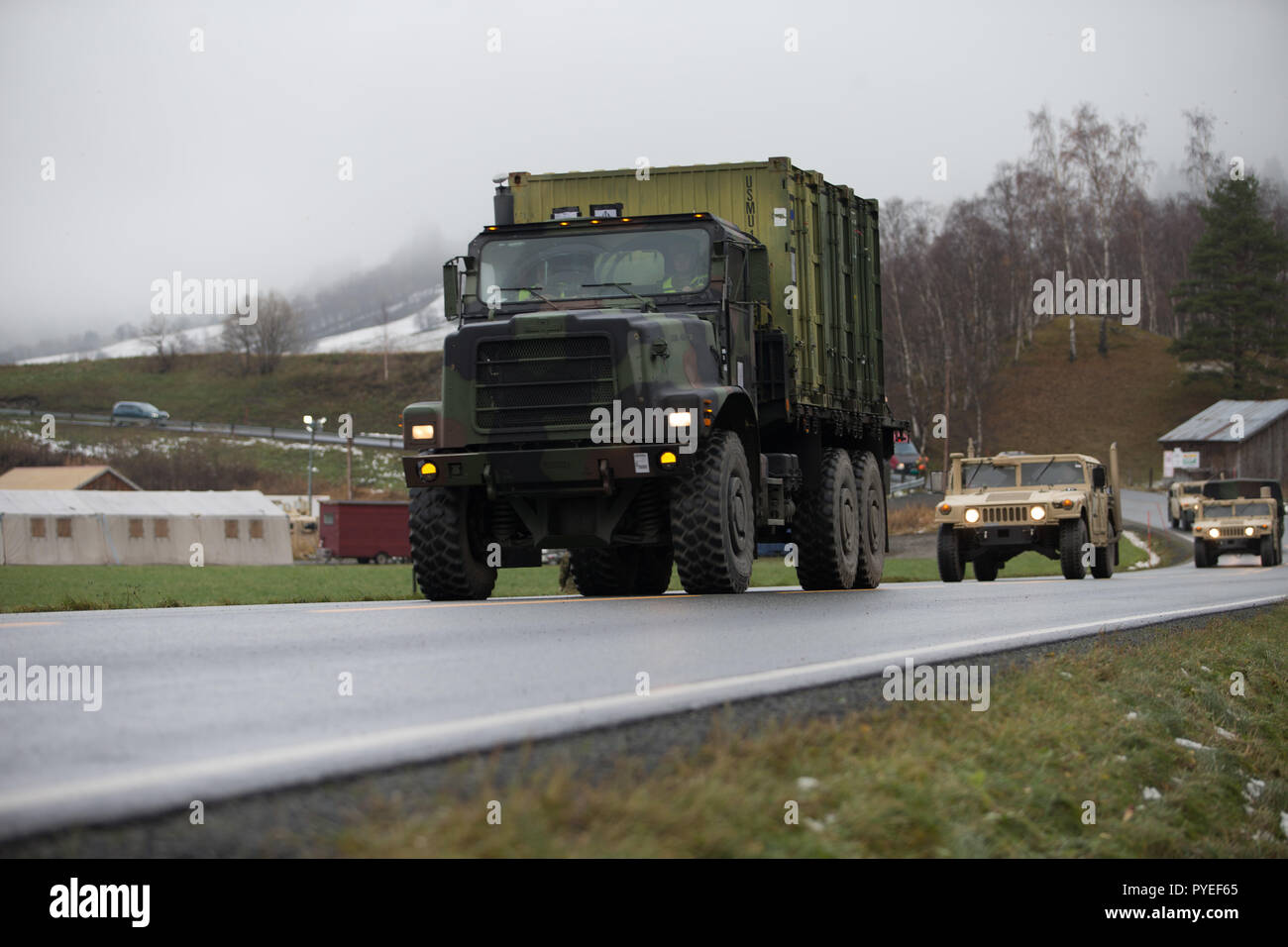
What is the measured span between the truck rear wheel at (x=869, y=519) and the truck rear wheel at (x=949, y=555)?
524 cm

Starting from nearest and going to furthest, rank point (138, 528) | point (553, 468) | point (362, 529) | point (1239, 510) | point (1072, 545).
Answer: point (553, 468), point (1072, 545), point (1239, 510), point (138, 528), point (362, 529)

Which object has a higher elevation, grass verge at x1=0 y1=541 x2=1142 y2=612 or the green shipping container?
the green shipping container

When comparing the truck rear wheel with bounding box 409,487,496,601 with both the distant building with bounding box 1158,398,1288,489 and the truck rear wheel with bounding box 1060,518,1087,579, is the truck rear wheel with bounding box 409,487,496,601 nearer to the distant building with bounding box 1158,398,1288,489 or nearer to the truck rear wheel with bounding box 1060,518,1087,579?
the truck rear wheel with bounding box 1060,518,1087,579

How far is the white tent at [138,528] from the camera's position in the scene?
58688 mm

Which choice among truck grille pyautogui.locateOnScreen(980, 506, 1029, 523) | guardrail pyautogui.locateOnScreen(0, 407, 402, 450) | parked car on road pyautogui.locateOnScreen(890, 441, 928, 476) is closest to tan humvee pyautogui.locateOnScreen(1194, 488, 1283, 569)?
truck grille pyautogui.locateOnScreen(980, 506, 1029, 523)

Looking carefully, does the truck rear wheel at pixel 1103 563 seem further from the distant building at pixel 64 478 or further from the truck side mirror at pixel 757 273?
the distant building at pixel 64 478

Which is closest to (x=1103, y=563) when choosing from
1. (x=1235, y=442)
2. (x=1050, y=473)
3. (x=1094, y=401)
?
(x=1050, y=473)

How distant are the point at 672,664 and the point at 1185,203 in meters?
119

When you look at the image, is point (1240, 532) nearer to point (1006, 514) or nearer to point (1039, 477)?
point (1039, 477)

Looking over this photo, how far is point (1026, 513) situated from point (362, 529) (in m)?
44.0

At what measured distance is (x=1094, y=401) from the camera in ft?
310

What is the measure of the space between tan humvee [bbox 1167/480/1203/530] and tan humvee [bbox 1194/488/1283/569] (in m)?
17.0

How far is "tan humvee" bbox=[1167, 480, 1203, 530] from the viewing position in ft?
184
